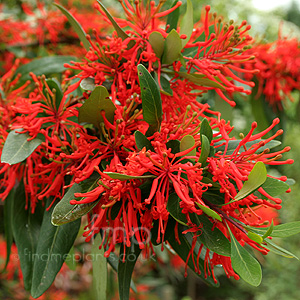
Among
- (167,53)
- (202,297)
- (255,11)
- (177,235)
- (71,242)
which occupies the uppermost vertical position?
(167,53)

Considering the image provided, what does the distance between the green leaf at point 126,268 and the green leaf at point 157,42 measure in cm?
34

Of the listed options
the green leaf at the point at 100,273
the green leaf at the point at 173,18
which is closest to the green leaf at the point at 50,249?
the green leaf at the point at 100,273

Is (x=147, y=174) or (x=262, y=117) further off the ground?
(x=147, y=174)

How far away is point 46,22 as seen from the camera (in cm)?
148

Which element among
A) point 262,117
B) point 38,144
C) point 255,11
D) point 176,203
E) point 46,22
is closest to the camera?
point 176,203

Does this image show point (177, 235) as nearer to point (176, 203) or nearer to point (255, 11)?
point (176, 203)

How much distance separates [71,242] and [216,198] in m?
0.32

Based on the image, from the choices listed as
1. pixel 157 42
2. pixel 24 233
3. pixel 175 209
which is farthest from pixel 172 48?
pixel 24 233

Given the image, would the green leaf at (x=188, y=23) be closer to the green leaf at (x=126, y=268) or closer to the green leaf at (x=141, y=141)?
the green leaf at (x=141, y=141)

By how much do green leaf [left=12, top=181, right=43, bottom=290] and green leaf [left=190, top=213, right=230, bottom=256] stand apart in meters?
0.40

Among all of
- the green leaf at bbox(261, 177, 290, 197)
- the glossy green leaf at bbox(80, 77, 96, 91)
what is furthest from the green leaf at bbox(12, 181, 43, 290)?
the green leaf at bbox(261, 177, 290, 197)

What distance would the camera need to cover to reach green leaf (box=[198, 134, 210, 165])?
50 cm

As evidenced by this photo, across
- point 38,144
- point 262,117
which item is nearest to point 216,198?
point 38,144

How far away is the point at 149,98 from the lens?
56cm
